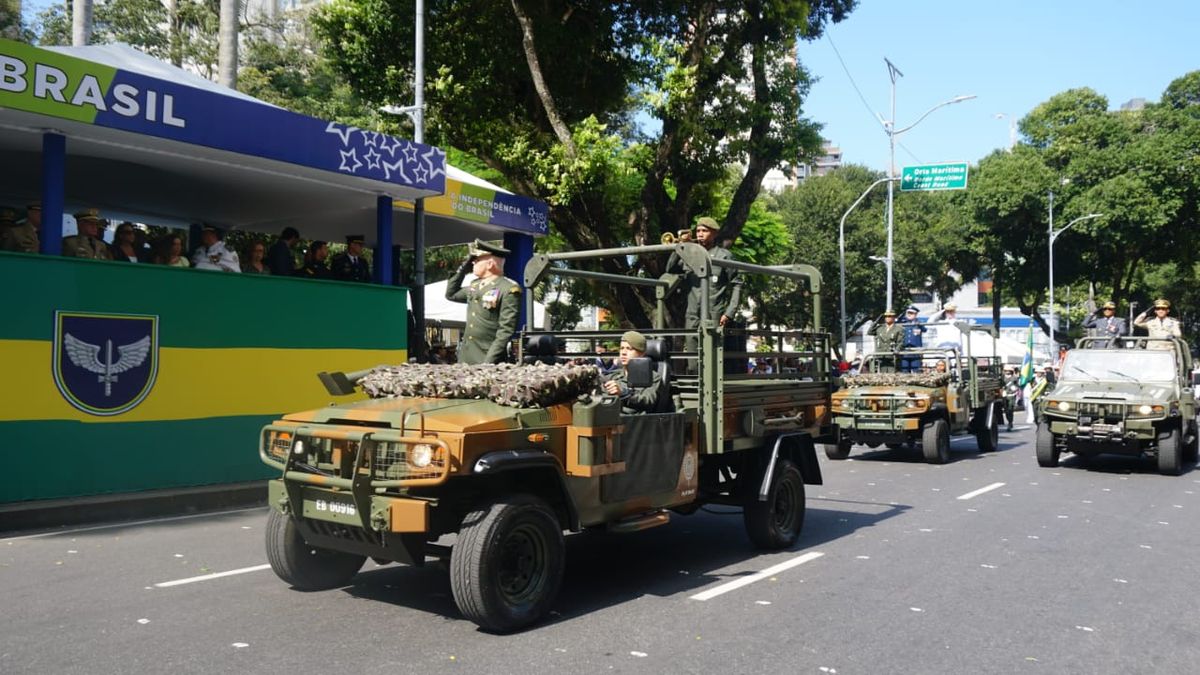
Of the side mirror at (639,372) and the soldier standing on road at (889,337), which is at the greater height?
the soldier standing on road at (889,337)

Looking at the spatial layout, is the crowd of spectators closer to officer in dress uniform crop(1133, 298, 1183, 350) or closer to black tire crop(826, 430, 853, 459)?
black tire crop(826, 430, 853, 459)

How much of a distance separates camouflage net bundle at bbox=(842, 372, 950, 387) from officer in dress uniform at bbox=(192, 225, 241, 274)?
9826 mm

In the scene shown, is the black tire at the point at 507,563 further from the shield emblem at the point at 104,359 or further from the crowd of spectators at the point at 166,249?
the crowd of spectators at the point at 166,249

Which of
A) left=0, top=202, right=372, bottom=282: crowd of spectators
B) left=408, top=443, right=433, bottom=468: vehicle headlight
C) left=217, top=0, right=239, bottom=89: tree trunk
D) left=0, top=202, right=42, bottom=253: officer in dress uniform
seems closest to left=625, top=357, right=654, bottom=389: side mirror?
left=408, top=443, right=433, bottom=468: vehicle headlight

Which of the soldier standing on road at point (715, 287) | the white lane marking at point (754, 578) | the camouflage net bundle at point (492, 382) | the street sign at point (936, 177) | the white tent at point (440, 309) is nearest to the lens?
the camouflage net bundle at point (492, 382)

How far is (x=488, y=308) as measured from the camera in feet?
24.1

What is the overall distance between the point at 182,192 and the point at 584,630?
10.9 metres

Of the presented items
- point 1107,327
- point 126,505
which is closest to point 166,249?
point 126,505

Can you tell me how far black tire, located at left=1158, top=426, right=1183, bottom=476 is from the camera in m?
13.7

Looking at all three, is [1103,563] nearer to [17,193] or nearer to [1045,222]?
[17,193]

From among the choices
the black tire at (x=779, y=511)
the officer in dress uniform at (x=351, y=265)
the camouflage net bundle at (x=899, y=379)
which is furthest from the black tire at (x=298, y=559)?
the camouflage net bundle at (x=899, y=379)

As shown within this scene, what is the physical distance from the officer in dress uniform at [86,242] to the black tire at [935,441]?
1176 centimetres

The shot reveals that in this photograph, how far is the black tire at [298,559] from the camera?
6.24m

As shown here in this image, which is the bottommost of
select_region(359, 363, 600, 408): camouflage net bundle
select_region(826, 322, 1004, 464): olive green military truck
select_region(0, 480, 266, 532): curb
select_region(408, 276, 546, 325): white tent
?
select_region(0, 480, 266, 532): curb
